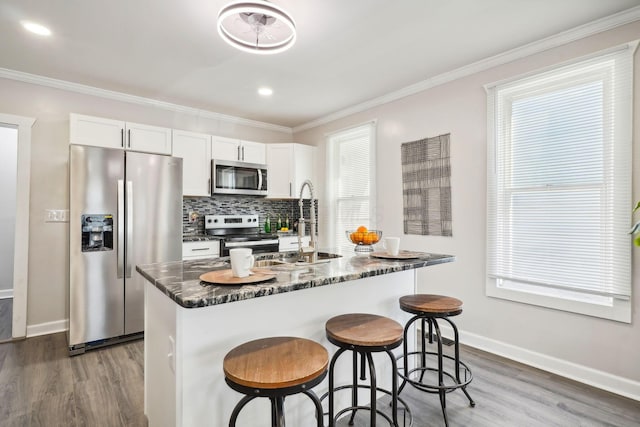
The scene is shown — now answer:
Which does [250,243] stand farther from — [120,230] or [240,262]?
[240,262]

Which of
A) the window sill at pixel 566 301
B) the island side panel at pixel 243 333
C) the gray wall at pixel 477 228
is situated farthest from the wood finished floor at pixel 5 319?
the window sill at pixel 566 301

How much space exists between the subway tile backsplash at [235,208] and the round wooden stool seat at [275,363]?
10.5 ft

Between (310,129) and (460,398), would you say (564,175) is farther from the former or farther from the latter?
(310,129)

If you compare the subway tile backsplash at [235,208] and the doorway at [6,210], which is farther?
the doorway at [6,210]

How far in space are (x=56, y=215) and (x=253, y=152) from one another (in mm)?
2284

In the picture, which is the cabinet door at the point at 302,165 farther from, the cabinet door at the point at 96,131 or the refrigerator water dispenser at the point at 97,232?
the refrigerator water dispenser at the point at 97,232

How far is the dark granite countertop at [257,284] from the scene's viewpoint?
1.16m

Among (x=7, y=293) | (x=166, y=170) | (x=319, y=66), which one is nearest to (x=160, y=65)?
(x=166, y=170)

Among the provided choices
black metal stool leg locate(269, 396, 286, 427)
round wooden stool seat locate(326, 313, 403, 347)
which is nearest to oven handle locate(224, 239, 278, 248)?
round wooden stool seat locate(326, 313, 403, 347)

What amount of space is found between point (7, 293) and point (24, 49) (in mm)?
3871

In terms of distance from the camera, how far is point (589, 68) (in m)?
2.36

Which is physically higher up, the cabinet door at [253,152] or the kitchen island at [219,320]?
the cabinet door at [253,152]

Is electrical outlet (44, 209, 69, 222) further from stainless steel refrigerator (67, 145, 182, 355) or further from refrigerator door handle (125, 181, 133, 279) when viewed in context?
refrigerator door handle (125, 181, 133, 279)

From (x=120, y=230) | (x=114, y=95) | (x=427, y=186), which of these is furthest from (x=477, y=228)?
(x=114, y=95)
